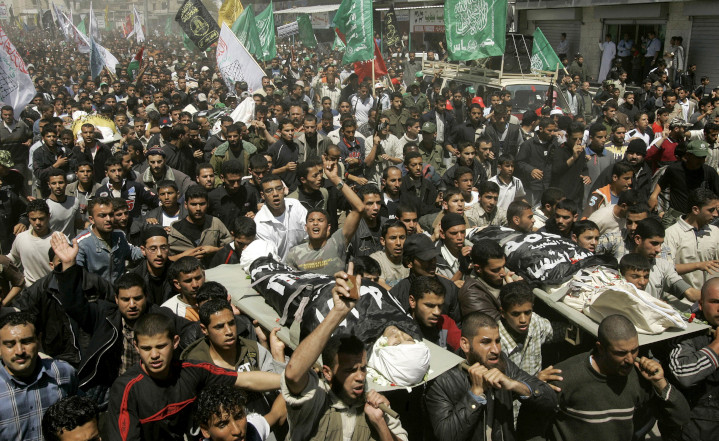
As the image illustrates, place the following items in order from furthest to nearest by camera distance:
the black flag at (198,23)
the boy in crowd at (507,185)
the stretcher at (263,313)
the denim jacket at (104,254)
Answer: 1. the black flag at (198,23)
2. the boy in crowd at (507,185)
3. the denim jacket at (104,254)
4. the stretcher at (263,313)

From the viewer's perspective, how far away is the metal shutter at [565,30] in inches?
921

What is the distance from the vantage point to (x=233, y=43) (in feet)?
40.1

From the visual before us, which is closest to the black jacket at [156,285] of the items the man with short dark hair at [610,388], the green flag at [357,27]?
the man with short dark hair at [610,388]

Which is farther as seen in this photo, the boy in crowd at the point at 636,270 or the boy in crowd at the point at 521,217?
the boy in crowd at the point at 521,217

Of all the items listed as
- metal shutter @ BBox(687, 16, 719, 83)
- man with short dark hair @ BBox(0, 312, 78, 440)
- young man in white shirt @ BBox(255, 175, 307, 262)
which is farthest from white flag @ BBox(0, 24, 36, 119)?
metal shutter @ BBox(687, 16, 719, 83)

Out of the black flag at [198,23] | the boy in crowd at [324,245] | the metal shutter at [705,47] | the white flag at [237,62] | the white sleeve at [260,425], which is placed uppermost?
the black flag at [198,23]

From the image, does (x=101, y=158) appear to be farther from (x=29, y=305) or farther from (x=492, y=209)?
(x=492, y=209)

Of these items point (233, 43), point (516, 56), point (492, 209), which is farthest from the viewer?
point (516, 56)

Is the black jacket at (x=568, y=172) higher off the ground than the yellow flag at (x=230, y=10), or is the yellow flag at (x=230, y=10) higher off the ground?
the yellow flag at (x=230, y=10)

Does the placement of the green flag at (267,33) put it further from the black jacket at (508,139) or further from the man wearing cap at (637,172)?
the man wearing cap at (637,172)

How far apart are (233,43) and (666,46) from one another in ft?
44.5

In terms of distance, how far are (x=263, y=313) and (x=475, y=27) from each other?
9539 mm

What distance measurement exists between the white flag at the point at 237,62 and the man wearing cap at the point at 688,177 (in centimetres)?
774

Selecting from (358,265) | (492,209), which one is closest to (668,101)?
(492,209)
